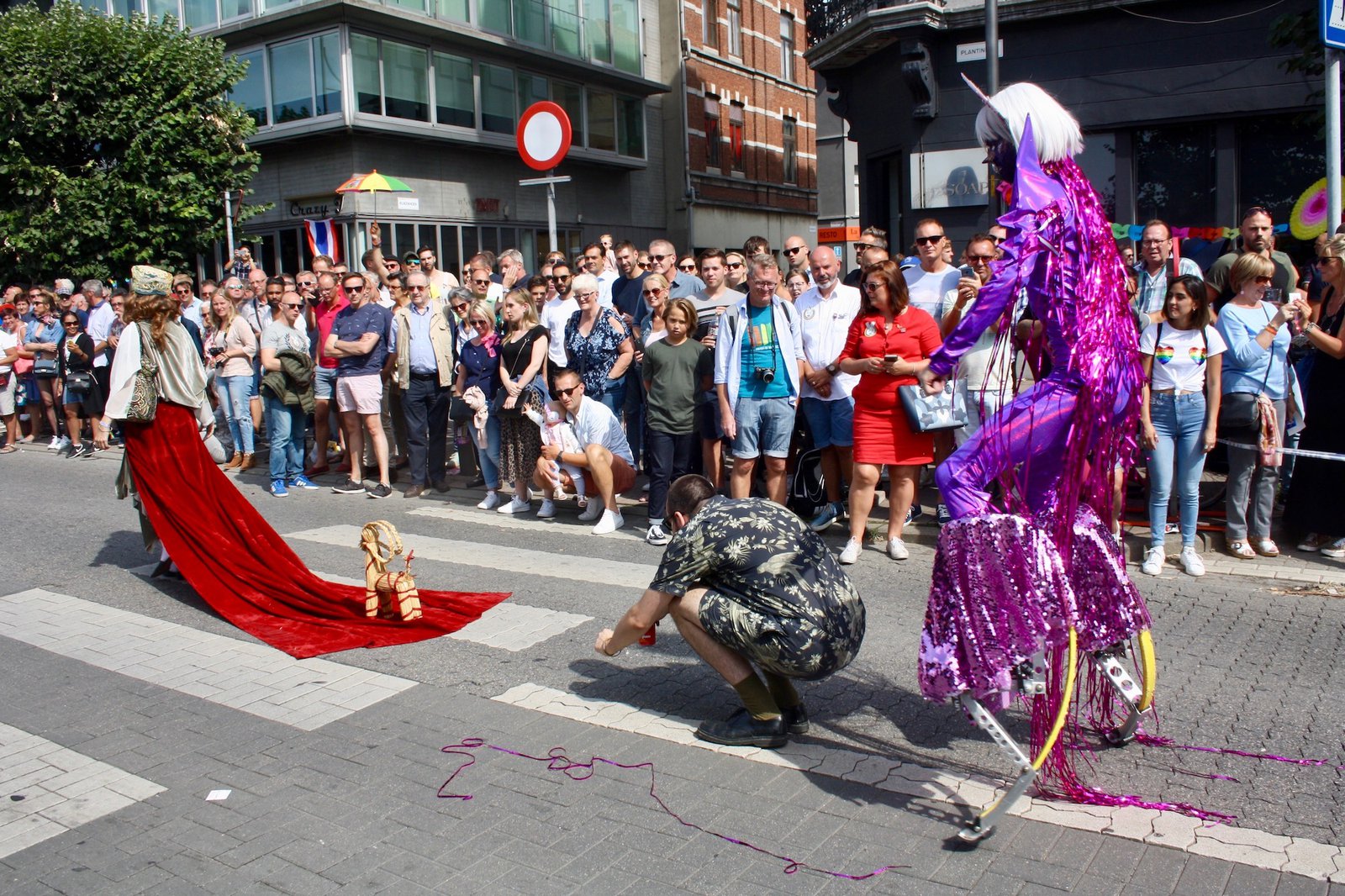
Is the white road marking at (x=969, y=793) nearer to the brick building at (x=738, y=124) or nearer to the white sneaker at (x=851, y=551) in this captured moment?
the white sneaker at (x=851, y=551)

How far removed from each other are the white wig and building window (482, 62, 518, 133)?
79.3ft

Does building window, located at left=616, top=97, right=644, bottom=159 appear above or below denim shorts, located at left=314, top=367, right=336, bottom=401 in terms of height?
above

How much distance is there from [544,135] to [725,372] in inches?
157

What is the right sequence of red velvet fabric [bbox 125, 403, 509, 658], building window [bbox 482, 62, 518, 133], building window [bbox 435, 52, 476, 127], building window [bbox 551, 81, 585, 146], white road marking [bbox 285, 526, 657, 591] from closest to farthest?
1. red velvet fabric [bbox 125, 403, 509, 658]
2. white road marking [bbox 285, 526, 657, 591]
3. building window [bbox 435, 52, 476, 127]
4. building window [bbox 482, 62, 518, 133]
5. building window [bbox 551, 81, 585, 146]

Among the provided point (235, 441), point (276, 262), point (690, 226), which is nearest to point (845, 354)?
point (235, 441)

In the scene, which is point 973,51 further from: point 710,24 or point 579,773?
point 710,24

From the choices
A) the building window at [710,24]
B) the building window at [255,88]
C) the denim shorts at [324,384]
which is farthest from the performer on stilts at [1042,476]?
the building window at [710,24]

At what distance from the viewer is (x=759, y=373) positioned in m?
8.30

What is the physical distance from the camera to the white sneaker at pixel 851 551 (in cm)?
776

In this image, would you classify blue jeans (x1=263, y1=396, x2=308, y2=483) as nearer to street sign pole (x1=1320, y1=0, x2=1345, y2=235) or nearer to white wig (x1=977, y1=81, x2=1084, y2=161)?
white wig (x1=977, y1=81, x2=1084, y2=161)

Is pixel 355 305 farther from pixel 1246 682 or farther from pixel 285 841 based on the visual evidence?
pixel 1246 682

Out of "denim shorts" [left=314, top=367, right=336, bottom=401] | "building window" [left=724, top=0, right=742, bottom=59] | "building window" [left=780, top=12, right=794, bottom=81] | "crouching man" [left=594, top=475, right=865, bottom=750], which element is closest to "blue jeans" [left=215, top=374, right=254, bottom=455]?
"denim shorts" [left=314, top=367, right=336, bottom=401]

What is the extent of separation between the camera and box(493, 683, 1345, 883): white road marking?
11.8 feet

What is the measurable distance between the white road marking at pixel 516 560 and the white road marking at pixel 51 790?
10.9 ft
